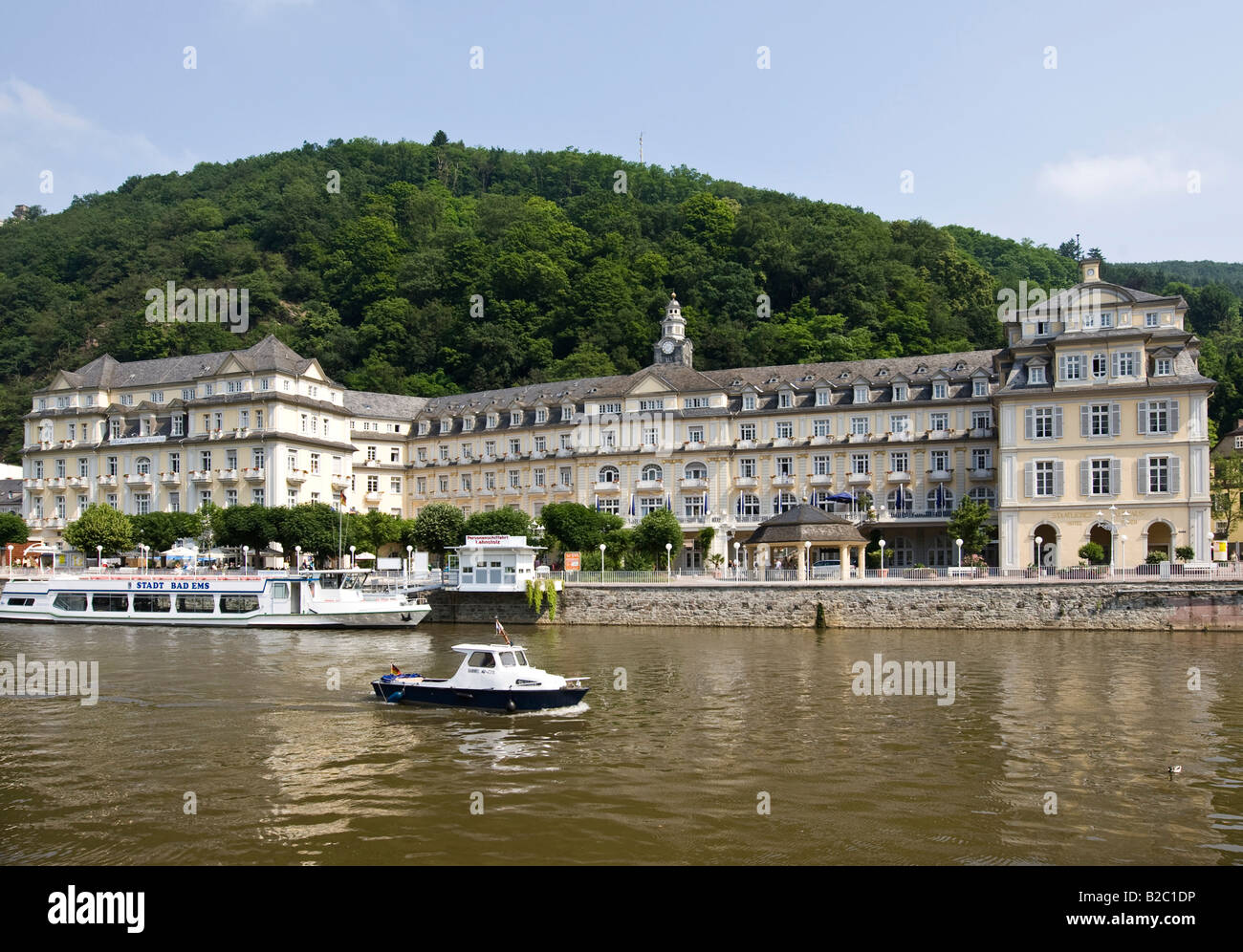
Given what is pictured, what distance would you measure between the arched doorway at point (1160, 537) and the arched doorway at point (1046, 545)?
16.2 feet

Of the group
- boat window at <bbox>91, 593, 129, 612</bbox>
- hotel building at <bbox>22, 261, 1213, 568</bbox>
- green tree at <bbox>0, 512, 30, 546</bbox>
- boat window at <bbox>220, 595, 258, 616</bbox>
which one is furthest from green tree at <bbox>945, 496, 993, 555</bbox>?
green tree at <bbox>0, 512, 30, 546</bbox>

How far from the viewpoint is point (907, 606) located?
48688 mm

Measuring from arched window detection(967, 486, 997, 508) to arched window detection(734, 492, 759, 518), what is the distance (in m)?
14.2

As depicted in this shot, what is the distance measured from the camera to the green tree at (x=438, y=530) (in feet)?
230

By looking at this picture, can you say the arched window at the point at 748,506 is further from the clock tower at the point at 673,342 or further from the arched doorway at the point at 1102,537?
the arched doorway at the point at 1102,537

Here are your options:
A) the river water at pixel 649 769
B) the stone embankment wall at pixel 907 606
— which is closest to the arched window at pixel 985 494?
the stone embankment wall at pixel 907 606

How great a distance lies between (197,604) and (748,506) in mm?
36503

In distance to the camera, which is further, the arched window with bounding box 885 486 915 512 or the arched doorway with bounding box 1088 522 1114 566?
the arched window with bounding box 885 486 915 512

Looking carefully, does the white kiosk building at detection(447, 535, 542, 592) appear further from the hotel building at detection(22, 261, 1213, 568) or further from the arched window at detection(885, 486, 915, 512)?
the arched window at detection(885, 486, 915, 512)

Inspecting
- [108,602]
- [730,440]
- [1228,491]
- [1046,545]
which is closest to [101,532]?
Result: [108,602]

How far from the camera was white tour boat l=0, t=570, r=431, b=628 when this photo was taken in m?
54.1

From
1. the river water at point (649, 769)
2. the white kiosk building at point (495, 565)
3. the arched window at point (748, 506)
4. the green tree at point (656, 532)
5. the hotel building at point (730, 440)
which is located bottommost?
the river water at point (649, 769)
